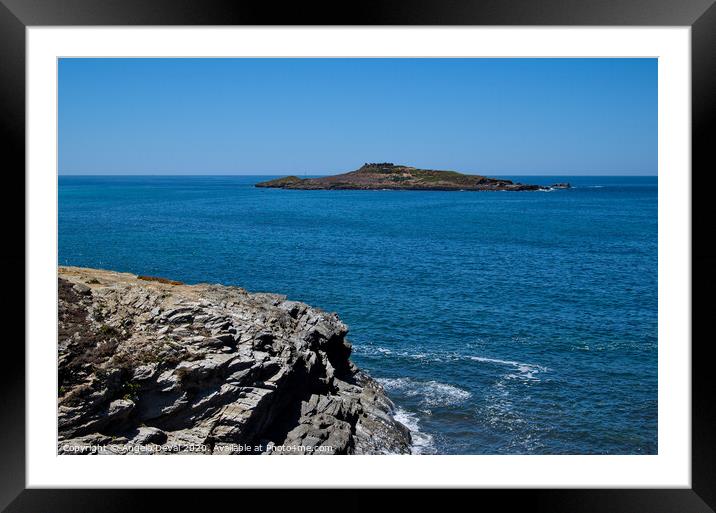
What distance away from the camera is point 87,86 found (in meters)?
68.4

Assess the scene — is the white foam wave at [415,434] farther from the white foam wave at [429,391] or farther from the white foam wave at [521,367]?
the white foam wave at [521,367]

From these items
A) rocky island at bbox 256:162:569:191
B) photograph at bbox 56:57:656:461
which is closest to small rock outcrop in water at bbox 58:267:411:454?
photograph at bbox 56:57:656:461

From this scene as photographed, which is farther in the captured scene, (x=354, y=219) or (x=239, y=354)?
(x=354, y=219)

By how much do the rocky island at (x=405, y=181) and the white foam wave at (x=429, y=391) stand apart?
92109 millimetres

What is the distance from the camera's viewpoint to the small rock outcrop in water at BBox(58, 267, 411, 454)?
399 inches

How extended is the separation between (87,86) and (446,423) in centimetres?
6885

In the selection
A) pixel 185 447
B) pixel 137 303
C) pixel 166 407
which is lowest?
pixel 185 447

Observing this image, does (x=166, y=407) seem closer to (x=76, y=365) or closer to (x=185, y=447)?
(x=185, y=447)

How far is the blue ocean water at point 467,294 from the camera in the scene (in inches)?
Answer: 651

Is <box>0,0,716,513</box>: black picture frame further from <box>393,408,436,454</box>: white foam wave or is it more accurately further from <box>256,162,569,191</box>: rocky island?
<box>256,162,569,191</box>: rocky island

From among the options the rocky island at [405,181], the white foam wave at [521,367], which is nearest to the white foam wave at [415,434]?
the white foam wave at [521,367]

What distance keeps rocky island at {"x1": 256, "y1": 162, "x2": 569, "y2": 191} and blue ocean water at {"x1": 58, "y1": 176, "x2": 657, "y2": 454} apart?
43019 millimetres

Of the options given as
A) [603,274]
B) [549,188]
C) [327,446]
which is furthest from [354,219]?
[549,188]
